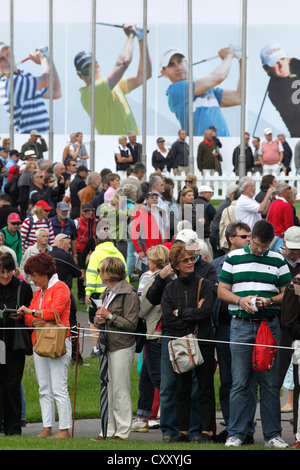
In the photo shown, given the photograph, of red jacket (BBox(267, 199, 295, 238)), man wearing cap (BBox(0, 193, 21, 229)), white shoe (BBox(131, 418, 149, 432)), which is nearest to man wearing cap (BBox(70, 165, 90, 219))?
man wearing cap (BBox(0, 193, 21, 229))

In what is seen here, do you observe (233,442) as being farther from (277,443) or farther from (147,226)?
(147,226)

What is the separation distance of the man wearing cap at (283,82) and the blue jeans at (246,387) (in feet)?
101

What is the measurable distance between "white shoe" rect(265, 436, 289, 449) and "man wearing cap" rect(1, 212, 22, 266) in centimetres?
748

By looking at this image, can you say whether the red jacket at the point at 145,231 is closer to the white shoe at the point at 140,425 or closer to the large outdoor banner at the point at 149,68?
the white shoe at the point at 140,425

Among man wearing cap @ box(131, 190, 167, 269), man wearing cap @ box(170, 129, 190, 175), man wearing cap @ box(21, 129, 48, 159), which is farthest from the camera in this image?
man wearing cap @ box(170, 129, 190, 175)

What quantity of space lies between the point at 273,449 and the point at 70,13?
3213 centimetres

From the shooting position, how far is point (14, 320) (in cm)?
984

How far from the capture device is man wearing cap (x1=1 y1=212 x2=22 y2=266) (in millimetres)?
15680

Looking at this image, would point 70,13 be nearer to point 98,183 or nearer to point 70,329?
point 98,183

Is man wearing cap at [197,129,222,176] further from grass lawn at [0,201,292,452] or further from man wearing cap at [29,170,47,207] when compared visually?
grass lawn at [0,201,292,452]

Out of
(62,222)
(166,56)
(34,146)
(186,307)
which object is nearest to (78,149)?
(34,146)

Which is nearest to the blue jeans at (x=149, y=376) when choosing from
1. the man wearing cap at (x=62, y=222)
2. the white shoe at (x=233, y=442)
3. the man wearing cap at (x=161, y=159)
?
the white shoe at (x=233, y=442)

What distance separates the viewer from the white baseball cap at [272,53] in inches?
1574

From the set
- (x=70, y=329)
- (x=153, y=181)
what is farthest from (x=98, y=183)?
(x=70, y=329)
